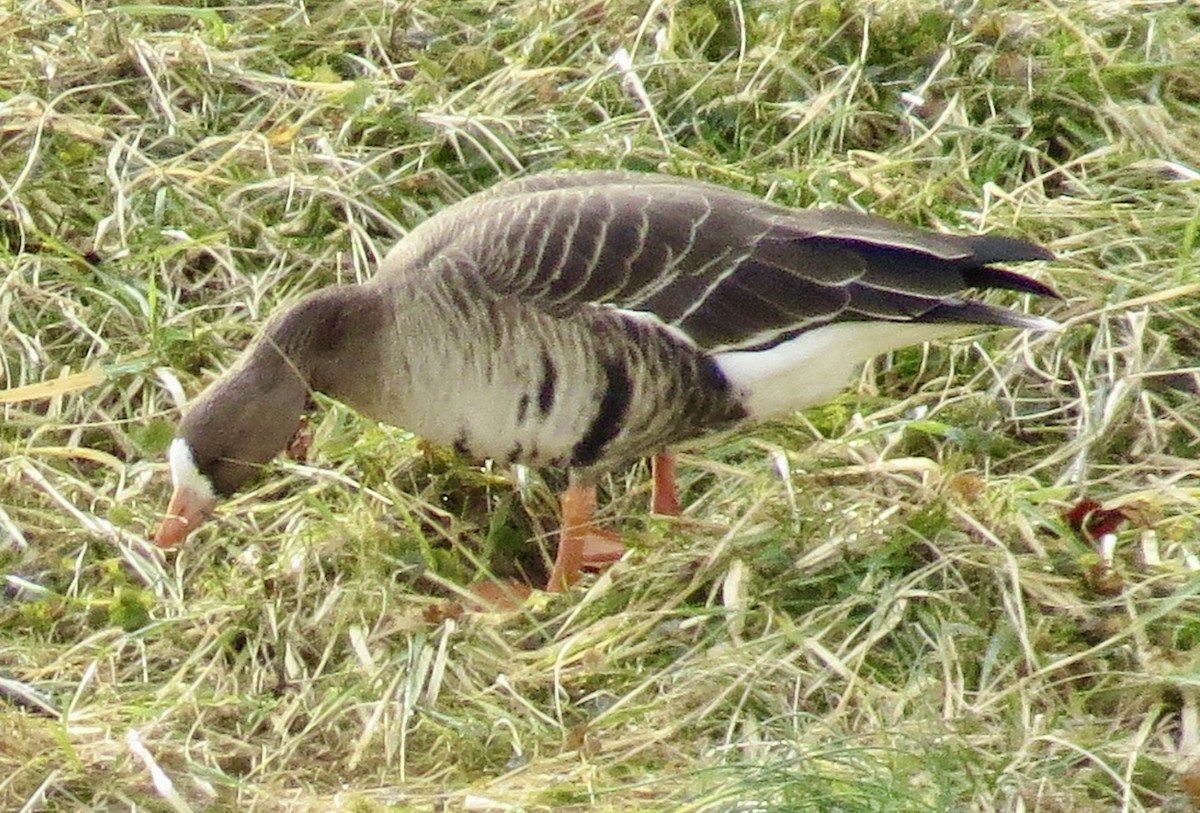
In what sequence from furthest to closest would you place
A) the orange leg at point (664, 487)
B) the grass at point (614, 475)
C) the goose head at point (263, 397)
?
the orange leg at point (664, 487) → the goose head at point (263, 397) → the grass at point (614, 475)

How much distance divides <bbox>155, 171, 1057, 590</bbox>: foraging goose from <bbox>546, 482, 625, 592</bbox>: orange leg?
0.42 feet

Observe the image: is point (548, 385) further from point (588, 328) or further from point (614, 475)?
point (614, 475)

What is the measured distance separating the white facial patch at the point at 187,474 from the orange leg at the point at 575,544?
2.43 feet

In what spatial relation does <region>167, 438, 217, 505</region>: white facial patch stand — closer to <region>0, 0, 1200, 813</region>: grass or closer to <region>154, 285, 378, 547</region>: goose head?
<region>154, 285, 378, 547</region>: goose head

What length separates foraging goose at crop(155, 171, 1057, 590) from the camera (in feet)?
13.0

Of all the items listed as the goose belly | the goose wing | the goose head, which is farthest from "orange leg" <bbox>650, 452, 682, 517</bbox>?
the goose head

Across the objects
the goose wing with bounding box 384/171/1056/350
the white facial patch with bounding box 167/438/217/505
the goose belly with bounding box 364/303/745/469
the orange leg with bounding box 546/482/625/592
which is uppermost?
the goose wing with bounding box 384/171/1056/350

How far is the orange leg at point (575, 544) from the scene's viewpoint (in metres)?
4.14

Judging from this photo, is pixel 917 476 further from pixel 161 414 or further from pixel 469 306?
pixel 161 414

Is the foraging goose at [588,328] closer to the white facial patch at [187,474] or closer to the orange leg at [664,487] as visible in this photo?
the white facial patch at [187,474]

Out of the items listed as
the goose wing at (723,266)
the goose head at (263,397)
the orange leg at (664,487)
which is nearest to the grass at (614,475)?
the orange leg at (664,487)

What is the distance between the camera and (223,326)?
15.8 feet

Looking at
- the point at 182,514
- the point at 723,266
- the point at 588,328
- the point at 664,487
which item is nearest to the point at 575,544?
the point at 664,487

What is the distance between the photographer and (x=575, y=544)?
4.16m
